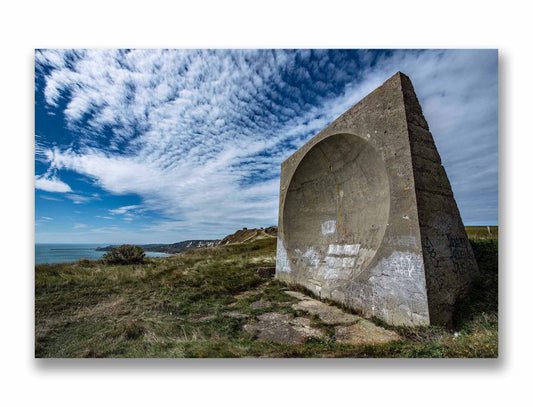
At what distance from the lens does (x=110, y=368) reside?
3469 millimetres

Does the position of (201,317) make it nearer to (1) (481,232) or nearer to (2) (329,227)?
(2) (329,227)

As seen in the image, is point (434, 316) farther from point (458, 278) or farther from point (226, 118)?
point (226, 118)

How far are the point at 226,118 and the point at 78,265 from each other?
1129 cm

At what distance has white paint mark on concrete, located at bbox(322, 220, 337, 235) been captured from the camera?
683 centimetres

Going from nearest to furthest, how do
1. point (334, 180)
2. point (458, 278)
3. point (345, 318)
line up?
point (458, 278) → point (345, 318) → point (334, 180)

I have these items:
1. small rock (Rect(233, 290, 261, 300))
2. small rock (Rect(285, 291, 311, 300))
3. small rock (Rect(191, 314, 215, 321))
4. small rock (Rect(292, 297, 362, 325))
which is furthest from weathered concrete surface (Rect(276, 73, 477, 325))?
small rock (Rect(191, 314, 215, 321))

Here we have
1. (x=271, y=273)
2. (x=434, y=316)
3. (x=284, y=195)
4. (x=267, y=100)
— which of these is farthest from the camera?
(x=271, y=273)

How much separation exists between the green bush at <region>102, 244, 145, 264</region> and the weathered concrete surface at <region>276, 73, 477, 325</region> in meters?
11.9

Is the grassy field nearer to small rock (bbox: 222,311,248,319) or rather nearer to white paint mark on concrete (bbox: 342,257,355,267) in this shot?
small rock (bbox: 222,311,248,319)

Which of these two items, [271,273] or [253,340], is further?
[271,273]

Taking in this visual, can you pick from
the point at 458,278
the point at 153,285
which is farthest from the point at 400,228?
the point at 153,285

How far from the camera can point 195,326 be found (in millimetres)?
4461

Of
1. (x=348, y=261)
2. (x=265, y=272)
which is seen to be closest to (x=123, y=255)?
(x=265, y=272)

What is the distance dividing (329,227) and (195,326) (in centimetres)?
449
